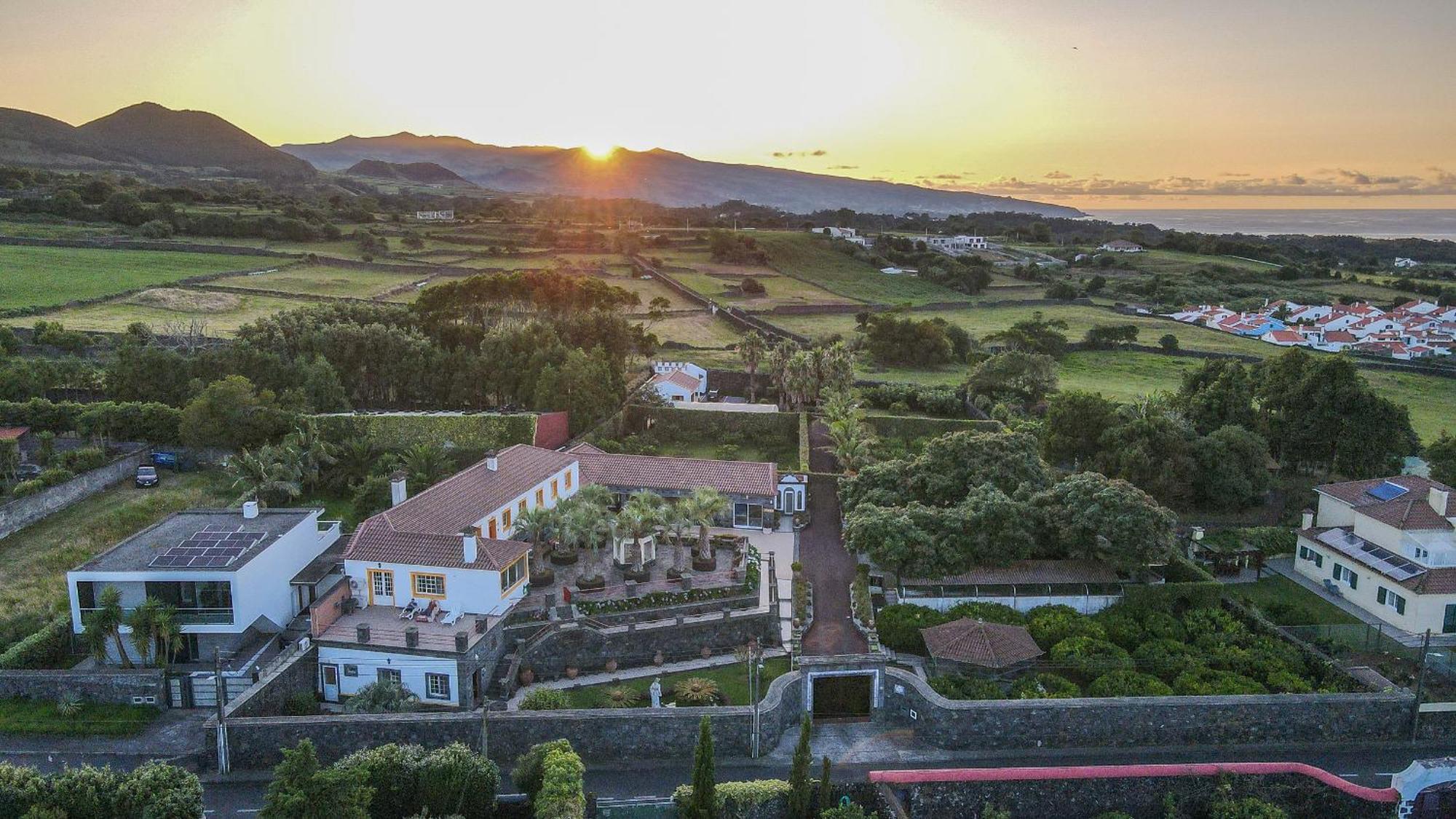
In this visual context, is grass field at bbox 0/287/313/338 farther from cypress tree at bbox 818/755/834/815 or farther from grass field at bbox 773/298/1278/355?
cypress tree at bbox 818/755/834/815

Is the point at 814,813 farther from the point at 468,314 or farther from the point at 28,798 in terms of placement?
the point at 468,314

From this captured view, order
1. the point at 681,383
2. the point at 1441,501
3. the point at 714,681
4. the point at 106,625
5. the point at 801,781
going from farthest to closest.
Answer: the point at 681,383, the point at 1441,501, the point at 714,681, the point at 106,625, the point at 801,781

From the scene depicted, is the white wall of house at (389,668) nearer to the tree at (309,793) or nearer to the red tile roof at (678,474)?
the tree at (309,793)

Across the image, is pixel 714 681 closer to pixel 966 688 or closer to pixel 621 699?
pixel 621 699

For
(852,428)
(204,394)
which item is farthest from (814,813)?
(204,394)

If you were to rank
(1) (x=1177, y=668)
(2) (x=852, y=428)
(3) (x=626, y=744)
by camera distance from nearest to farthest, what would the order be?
(3) (x=626, y=744) < (1) (x=1177, y=668) < (2) (x=852, y=428)

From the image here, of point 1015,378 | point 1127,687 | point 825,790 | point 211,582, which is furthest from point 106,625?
point 1015,378

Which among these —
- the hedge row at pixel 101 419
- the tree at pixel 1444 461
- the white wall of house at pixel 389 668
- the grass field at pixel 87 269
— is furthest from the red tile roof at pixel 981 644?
the grass field at pixel 87 269
